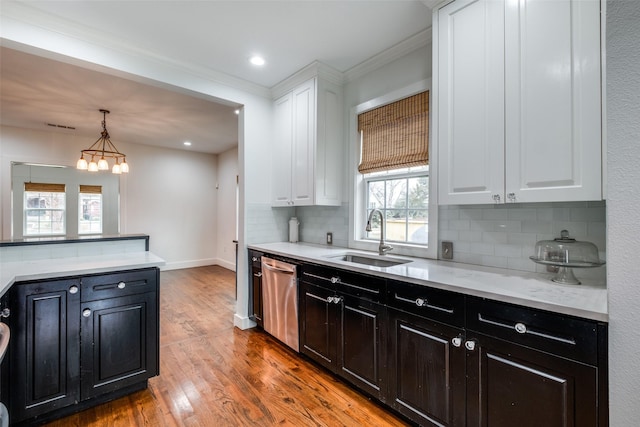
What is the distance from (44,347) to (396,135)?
9.65 feet

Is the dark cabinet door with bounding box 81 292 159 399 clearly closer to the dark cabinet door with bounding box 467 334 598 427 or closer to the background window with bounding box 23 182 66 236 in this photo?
the dark cabinet door with bounding box 467 334 598 427

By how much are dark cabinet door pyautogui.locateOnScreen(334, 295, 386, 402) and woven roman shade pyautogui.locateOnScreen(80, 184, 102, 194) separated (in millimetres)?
5770

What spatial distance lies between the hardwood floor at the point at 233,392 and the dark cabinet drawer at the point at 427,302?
2.51ft

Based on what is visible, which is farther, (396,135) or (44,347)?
(396,135)

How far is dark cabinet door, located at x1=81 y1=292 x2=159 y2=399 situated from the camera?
6.41 feet


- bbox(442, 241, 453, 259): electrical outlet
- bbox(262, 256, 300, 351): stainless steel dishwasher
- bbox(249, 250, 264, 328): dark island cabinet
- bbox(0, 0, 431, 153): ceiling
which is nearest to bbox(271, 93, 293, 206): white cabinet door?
bbox(0, 0, 431, 153): ceiling

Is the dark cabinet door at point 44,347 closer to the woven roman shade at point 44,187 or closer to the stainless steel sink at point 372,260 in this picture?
the stainless steel sink at point 372,260

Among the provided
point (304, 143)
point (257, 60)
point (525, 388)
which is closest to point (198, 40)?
point (257, 60)

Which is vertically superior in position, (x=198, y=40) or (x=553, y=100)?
(x=198, y=40)

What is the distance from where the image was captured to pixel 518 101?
163cm

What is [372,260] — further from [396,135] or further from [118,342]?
[118,342]

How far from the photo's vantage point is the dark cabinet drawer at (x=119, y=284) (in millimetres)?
1954

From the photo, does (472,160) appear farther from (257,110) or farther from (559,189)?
(257,110)

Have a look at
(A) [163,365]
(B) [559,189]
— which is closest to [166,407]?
(A) [163,365]
